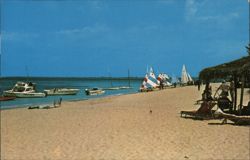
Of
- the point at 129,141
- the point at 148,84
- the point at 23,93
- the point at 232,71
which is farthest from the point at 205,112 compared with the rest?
the point at 148,84

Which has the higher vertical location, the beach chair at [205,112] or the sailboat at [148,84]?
the sailboat at [148,84]

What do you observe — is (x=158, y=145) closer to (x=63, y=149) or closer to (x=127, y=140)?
(x=127, y=140)

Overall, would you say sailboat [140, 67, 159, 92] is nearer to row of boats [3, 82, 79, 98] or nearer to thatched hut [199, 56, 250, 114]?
row of boats [3, 82, 79, 98]

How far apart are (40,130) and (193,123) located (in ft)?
17.7

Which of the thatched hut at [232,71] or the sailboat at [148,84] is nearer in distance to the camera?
the thatched hut at [232,71]

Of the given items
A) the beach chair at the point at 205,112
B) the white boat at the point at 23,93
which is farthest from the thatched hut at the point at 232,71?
the white boat at the point at 23,93

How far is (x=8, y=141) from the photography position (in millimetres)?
10102

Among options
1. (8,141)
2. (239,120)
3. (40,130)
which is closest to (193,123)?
(239,120)

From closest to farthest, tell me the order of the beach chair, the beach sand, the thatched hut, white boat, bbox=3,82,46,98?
the beach sand
the thatched hut
the beach chair
white boat, bbox=3,82,46,98

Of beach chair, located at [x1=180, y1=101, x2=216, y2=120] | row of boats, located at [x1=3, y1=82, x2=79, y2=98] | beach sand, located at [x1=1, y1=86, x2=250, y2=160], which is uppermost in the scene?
row of boats, located at [x1=3, y1=82, x2=79, y2=98]

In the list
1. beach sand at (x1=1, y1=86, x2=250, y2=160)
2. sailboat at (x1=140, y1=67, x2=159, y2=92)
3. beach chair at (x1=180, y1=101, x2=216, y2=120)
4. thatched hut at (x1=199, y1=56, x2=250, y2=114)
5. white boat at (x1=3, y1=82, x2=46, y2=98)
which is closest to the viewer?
beach sand at (x1=1, y1=86, x2=250, y2=160)

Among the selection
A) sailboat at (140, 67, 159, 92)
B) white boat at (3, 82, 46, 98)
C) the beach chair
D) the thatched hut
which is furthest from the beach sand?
sailboat at (140, 67, 159, 92)

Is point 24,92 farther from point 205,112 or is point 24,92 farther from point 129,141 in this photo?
point 129,141

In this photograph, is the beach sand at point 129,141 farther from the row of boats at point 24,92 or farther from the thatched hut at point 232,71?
the row of boats at point 24,92
